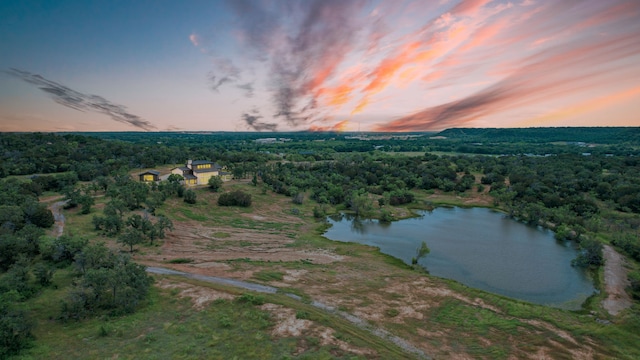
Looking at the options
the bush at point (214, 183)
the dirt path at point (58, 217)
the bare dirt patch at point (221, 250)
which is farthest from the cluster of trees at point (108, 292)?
the bush at point (214, 183)

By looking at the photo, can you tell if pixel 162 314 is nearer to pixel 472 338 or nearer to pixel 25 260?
pixel 25 260

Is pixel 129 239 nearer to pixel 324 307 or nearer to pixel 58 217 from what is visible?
pixel 58 217

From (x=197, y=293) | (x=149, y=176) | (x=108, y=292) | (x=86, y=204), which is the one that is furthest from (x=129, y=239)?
(x=149, y=176)

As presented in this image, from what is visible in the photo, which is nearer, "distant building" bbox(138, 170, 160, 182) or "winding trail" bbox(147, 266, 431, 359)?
"winding trail" bbox(147, 266, 431, 359)

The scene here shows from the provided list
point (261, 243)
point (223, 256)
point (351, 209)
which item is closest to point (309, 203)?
point (351, 209)

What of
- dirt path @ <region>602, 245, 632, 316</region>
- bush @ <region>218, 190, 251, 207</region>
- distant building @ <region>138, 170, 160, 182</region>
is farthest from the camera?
distant building @ <region>138, 170, 160, 182</region>

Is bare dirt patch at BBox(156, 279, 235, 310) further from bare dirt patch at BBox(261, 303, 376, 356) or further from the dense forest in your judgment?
bare dirt patch at BBox(261, 303, 376, 356)

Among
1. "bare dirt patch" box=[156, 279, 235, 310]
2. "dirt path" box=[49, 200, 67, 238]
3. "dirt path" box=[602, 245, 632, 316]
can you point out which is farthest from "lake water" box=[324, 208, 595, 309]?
"dirt path" box=[49, 200, 67, 238]

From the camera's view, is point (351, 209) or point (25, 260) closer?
point (25, 260)
